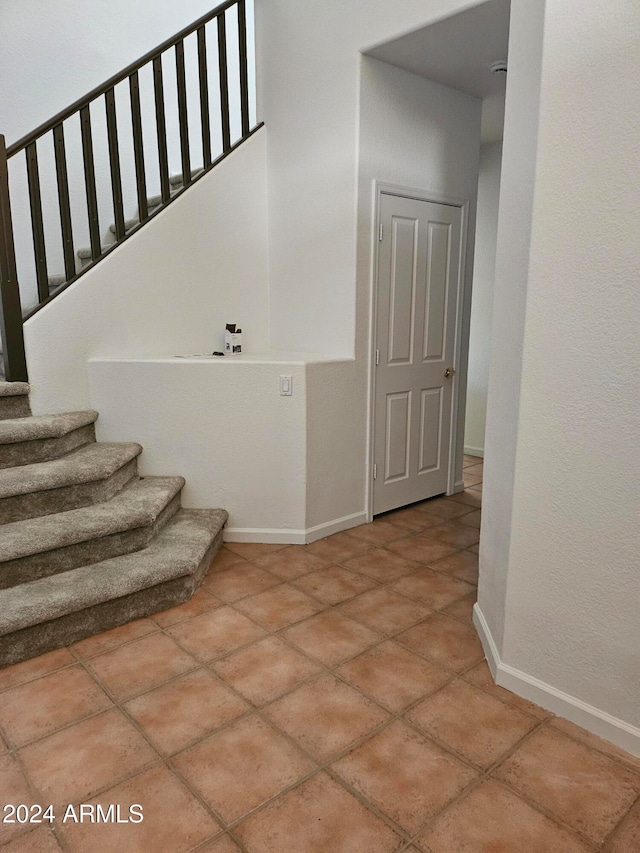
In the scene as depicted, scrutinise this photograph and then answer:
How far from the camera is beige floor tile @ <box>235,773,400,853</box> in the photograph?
145 centimetres

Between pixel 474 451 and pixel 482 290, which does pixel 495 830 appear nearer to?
pixel 474 451

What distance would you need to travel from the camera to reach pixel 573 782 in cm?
165

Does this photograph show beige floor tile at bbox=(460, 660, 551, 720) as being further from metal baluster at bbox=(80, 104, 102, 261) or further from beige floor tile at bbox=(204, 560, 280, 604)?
metal baluster at bbox=(80, 104, 102, 261)

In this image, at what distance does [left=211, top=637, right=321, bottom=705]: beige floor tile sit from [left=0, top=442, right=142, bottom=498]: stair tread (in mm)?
1112

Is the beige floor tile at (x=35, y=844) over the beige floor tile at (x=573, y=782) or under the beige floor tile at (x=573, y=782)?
under

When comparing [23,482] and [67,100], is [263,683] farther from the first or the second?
[67,100]

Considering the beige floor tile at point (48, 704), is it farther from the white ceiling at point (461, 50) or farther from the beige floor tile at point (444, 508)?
the white ceiling at point (461, 50)

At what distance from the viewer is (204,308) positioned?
3.61 metres

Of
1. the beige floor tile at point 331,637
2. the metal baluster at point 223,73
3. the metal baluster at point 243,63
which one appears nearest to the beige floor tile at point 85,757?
the beige floor tile at point 331,637

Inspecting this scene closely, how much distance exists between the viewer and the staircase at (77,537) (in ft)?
7.57

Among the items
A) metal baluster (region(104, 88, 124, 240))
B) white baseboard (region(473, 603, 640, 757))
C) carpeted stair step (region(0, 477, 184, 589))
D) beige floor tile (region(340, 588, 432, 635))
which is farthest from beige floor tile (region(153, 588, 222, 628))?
metal baluster (region(104, 88, 124, 240))

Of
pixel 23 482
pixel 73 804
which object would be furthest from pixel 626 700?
pixel 23 482

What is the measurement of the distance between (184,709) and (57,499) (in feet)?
4.05

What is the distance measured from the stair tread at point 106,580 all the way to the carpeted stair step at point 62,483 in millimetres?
334
